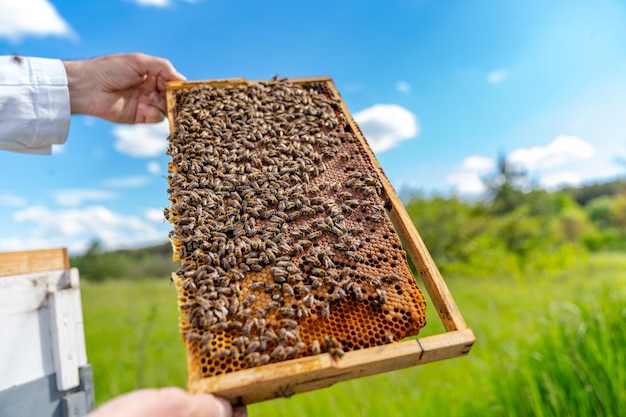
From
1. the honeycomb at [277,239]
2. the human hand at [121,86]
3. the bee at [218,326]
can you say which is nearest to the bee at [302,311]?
the honeycomb at [277,239]

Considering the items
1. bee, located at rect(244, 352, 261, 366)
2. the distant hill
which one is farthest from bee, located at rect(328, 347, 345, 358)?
the distant hill

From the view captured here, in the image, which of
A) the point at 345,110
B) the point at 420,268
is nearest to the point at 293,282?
the point at 420,268

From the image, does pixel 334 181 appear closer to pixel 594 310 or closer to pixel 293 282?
pixel 293 282

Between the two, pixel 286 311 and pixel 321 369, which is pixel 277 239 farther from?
pixel 321 369

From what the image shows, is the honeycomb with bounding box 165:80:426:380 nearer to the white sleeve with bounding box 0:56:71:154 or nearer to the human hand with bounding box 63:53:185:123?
the human hand with bounding box 63:53:185:123

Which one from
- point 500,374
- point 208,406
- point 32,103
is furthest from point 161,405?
point 500,374

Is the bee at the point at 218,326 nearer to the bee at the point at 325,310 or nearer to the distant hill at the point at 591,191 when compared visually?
the bee at the point at 325,310
